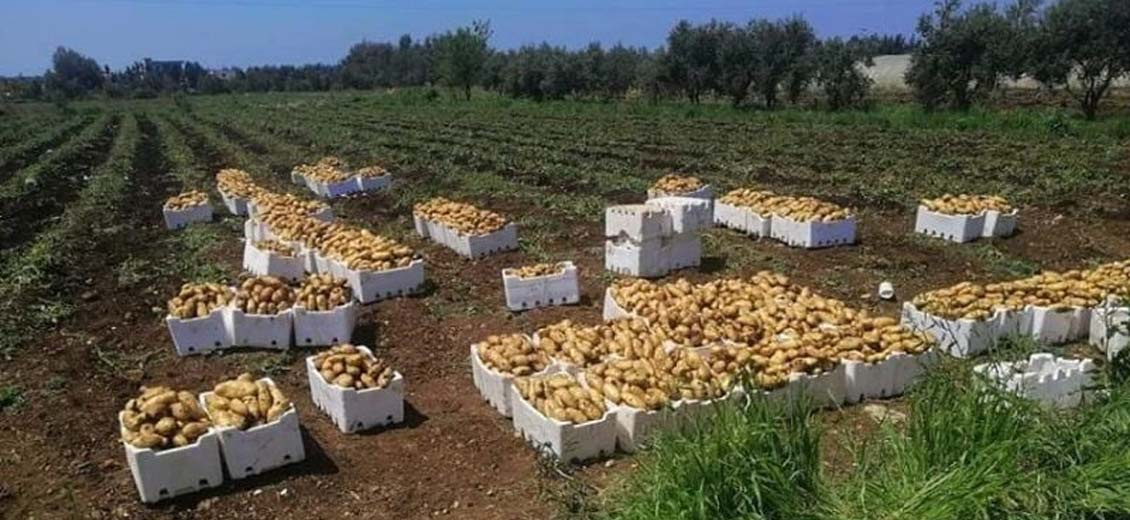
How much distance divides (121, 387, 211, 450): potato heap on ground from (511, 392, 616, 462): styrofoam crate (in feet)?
6.56

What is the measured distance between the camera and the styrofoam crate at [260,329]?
721 centimetres

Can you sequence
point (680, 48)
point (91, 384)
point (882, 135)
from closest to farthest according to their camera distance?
1. point (91, 384)
2. point (882, 135)
3. point (680, 48)

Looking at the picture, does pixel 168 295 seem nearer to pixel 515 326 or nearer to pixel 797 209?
pixel 515 326

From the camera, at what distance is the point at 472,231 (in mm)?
10477

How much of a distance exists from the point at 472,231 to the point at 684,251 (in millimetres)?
2678

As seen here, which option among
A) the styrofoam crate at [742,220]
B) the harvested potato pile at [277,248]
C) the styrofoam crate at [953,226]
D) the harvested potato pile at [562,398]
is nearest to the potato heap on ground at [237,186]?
the harvested potato pile at [277,248]

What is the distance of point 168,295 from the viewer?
916 cm

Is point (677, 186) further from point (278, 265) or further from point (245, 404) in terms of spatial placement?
point (245, 404)

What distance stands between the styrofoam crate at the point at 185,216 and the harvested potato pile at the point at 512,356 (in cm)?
869

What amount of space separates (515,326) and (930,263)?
16.2 ft

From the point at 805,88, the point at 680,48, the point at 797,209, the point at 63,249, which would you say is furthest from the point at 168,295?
the point at 680,48

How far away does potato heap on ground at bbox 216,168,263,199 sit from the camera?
13.9m

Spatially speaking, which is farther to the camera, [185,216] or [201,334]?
[185,216]

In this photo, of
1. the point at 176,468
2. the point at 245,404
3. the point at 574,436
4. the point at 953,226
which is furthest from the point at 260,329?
the point at 953,226
